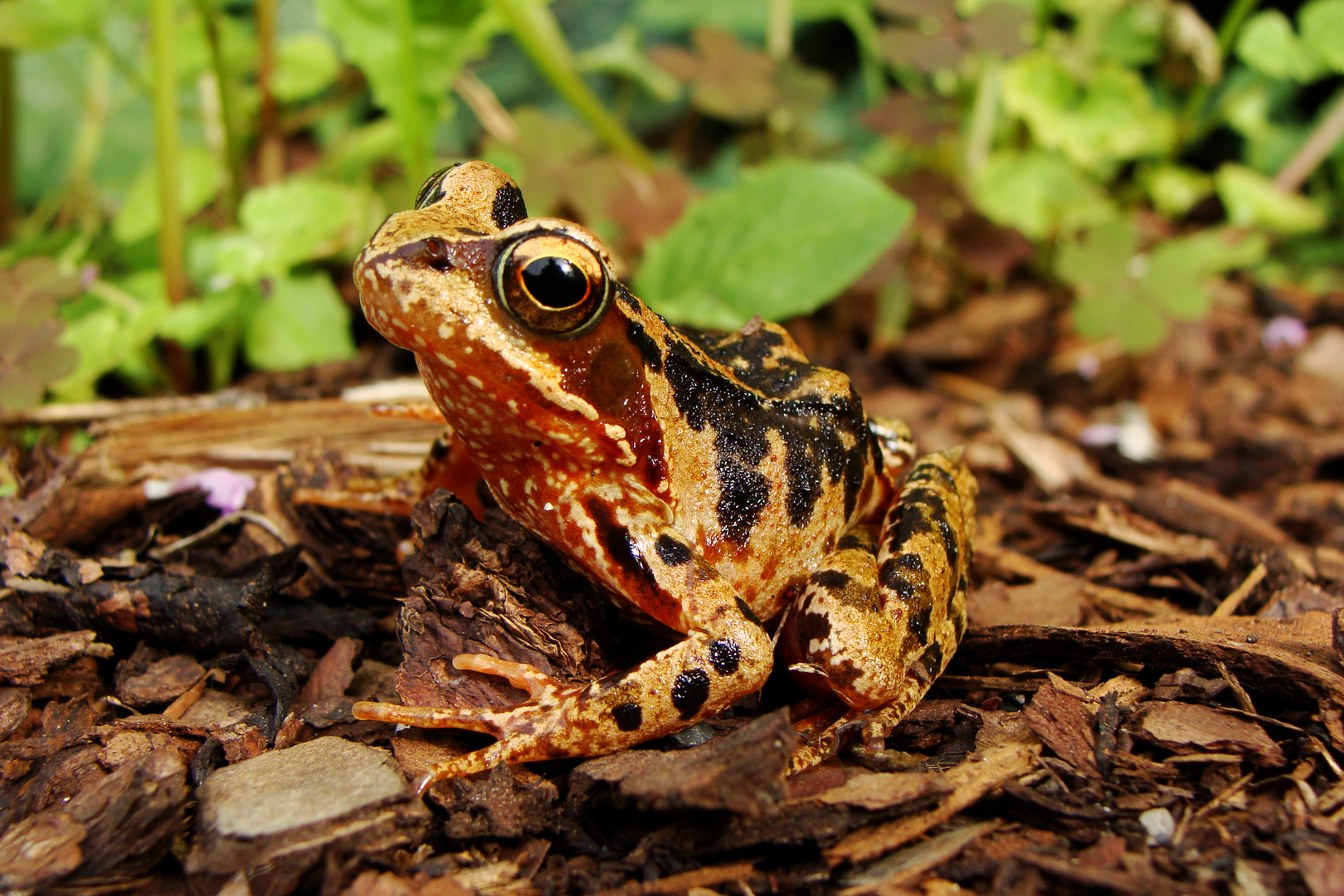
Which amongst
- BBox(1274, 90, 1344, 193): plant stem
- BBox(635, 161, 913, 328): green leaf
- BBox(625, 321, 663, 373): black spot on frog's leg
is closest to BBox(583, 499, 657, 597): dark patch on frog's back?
BBox(625, 321, 663, 373): black spot on frog's leg

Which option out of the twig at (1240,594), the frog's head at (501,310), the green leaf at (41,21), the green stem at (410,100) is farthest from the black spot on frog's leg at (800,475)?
the green leaf at (41,21)

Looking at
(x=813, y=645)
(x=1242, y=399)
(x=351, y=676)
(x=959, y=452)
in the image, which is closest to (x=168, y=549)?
(x=351, y=676)

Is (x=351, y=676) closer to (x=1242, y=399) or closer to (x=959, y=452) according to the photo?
(x=959, y=452)

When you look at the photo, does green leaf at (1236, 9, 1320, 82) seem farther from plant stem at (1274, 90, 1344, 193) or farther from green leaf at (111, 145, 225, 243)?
green leaf at (111, 145, 225, 243)

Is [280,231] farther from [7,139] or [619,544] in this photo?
[619,544]

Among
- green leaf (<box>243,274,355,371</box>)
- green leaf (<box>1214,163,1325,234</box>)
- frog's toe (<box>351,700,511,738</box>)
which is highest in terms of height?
green leaf (<box>1214,163,1325,234</box>)

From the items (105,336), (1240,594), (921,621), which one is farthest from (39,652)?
(1240,594)

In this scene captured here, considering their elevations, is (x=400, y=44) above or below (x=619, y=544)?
above

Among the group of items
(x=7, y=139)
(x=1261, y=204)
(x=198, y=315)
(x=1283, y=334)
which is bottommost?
(x=1283, y=334)
